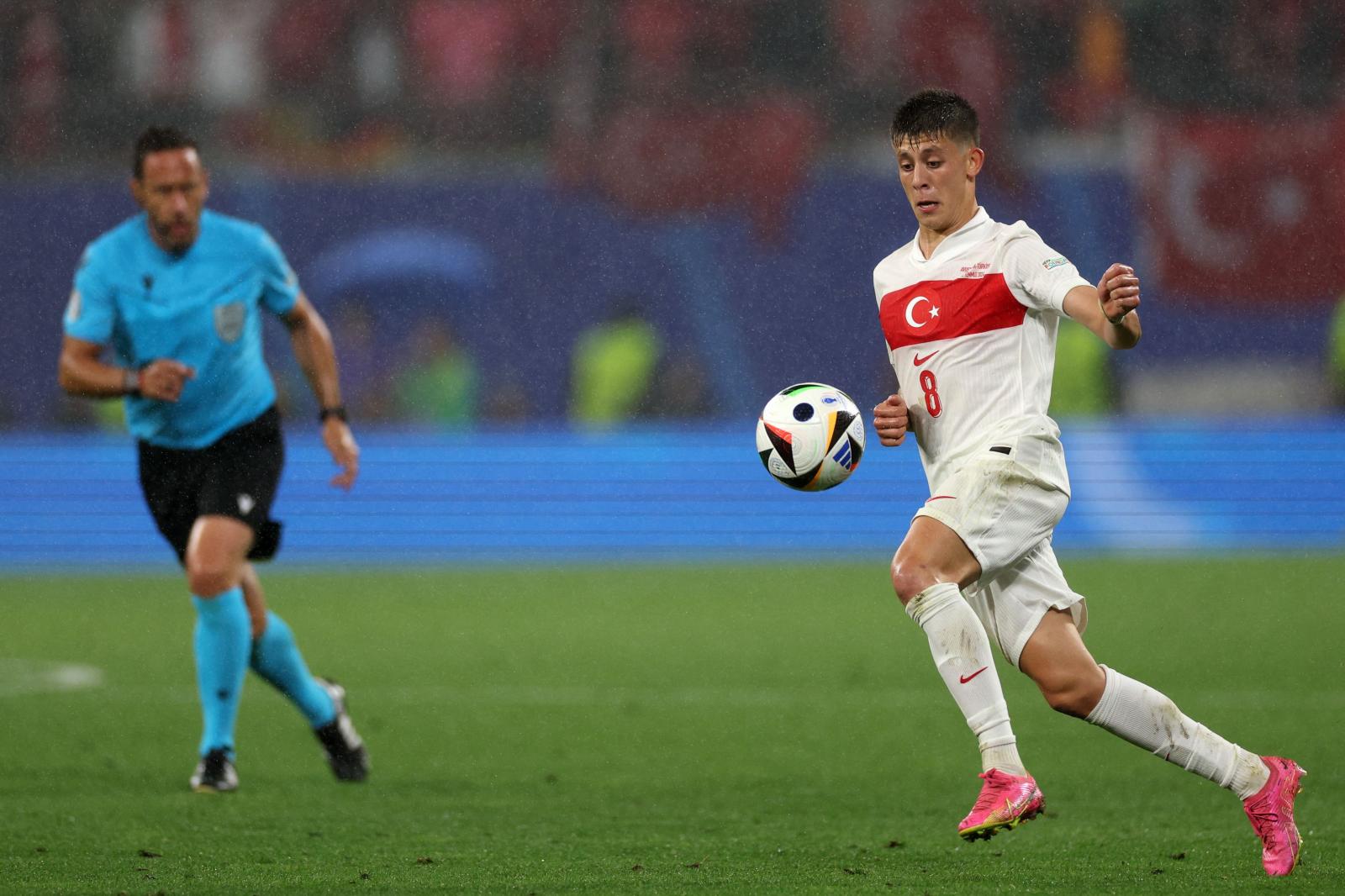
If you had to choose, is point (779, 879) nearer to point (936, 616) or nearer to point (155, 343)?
point (936, 616)

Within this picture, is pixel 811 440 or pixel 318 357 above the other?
pixel 811 440

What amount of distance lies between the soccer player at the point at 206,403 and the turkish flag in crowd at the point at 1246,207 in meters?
13.0

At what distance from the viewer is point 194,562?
5895 mm

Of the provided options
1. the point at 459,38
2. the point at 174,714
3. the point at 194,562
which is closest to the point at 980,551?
the point at 194,562

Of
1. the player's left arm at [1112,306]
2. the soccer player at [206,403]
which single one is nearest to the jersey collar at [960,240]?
the player's left arm at [1112,306]

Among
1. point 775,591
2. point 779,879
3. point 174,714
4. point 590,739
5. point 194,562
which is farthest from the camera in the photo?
point 775,591

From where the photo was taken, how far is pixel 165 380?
5625mm

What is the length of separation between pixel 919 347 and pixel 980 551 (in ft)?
1.80

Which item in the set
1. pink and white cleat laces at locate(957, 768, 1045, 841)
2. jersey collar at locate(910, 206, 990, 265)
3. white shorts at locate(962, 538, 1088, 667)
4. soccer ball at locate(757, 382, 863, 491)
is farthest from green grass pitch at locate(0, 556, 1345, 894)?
jersey collar at locate(910, 206, 990, 265)

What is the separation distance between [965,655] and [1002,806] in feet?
1.27

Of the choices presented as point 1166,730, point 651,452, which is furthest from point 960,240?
point 651,452

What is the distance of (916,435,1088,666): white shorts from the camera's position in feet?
14.2

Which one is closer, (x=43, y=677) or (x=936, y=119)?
(x=936, y=119)

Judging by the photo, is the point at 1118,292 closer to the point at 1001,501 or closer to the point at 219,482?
the point at 1001,501
